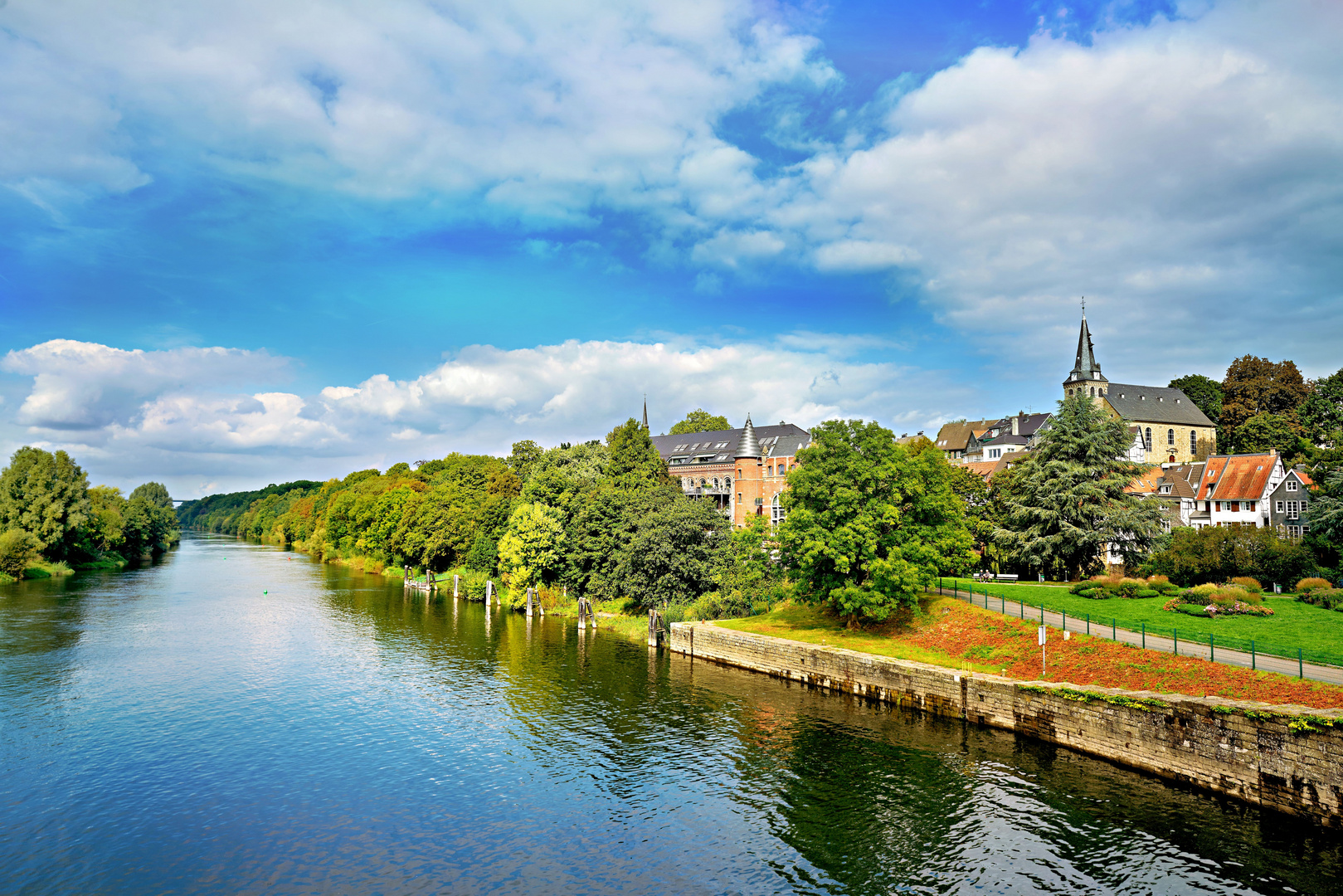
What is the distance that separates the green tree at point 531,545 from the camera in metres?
66.7

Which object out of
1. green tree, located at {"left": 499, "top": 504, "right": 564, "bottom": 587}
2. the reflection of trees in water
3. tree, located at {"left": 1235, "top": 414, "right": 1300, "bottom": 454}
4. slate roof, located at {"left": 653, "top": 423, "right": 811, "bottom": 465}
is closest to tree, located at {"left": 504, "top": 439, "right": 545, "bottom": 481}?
slate roof, located at {"left": 653, "top": 423, "right": 811, "bottom": 465}

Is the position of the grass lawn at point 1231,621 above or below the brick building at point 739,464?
below

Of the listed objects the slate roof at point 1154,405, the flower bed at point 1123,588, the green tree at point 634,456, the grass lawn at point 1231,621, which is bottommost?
the grass lawn at point 1231,621

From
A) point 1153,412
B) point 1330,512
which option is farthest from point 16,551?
point 1153,412

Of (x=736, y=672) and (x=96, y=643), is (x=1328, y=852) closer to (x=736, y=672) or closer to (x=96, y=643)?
(x=736, y=672)

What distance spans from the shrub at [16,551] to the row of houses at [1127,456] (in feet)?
235

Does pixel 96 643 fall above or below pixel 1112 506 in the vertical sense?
below

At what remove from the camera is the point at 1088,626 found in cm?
3434

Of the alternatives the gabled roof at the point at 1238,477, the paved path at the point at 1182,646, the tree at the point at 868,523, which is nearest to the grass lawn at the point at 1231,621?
the paved path at the point at 1182,646

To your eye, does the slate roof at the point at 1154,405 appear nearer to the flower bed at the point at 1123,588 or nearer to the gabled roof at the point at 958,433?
the gabled roof at the point at 958,433

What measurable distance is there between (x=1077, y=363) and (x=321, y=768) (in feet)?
401

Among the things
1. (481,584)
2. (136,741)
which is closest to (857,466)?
(136,741)

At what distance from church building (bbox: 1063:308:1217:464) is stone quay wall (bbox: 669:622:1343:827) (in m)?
94.1

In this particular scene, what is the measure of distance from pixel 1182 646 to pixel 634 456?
53095 millimetres
